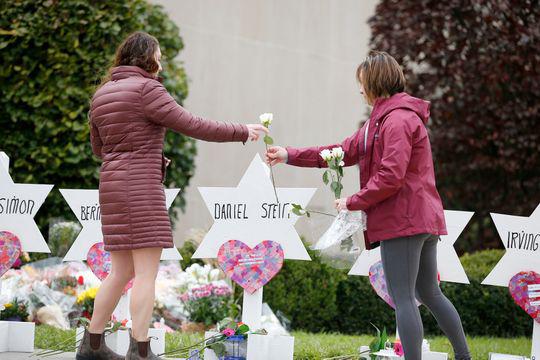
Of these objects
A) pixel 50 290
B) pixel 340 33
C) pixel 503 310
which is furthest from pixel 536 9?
pixel 50 290

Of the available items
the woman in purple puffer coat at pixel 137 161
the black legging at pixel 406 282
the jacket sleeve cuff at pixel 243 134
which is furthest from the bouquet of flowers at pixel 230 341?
the jacket sleeve cuff at pixel 243 134

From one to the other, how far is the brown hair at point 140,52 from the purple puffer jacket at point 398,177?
110cm

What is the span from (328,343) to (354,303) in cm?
144

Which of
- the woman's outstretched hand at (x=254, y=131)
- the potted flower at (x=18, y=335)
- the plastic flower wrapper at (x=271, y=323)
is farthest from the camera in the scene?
the plastic flower wrapper at (x=271, y=323)

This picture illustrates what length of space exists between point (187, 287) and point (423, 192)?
2744mm

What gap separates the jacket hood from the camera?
4.05m

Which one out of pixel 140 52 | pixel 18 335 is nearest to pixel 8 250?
pixel 18 335

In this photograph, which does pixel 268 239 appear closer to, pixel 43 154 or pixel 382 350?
pixel 382 350

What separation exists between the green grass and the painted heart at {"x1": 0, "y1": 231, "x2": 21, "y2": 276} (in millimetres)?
534

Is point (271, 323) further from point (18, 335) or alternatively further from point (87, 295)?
point (18, 335)

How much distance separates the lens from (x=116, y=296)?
170 inches

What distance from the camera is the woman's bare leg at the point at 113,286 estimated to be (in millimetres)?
4270

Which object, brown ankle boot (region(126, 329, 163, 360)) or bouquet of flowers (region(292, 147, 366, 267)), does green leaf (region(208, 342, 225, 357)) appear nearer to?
brown ankle boot (region(126, 329, 163, 360))

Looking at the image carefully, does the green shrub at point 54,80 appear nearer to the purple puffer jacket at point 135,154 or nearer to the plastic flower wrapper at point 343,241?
the purple puffer jacket at point 135,154
